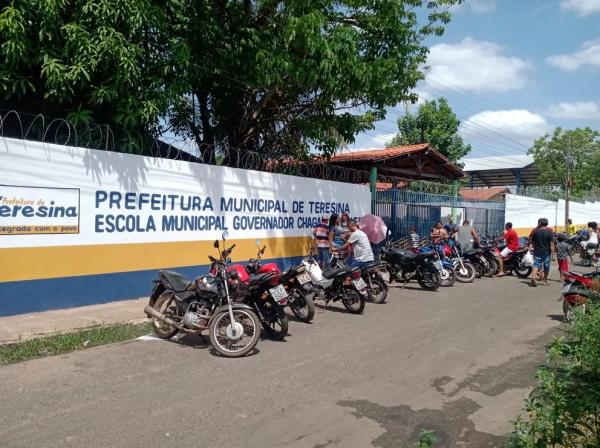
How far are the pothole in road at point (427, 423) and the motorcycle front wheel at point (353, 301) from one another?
3.89 metres

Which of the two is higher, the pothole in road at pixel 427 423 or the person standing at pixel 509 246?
the person standing at pixel 509 246

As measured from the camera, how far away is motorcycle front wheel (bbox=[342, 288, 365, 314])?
848 centimetres

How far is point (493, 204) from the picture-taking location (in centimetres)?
2203

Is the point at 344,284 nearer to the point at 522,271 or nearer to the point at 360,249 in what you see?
the point at 360,249

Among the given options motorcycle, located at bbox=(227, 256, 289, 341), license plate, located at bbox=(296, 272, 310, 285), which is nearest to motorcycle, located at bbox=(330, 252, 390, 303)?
license plate, located at bbox=(296, 272, 310, 285)

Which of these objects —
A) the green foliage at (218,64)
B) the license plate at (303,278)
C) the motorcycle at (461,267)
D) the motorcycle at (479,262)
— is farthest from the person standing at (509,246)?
the license plate at (303,278)

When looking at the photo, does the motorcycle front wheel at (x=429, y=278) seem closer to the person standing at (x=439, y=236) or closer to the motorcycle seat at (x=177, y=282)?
the person standing at (x=439, y=236)

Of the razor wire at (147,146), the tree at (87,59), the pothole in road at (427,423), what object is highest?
the tree at (87,59)

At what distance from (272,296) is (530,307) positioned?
5673 mm

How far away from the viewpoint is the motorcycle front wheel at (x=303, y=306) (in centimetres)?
757

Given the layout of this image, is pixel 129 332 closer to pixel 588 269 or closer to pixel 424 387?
pixel 424 387

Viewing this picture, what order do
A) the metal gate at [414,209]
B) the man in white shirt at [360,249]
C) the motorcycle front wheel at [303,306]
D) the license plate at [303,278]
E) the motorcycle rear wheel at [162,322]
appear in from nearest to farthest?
the motorcycle rear wheel at [162,322], the license plate at [303,278], the motorcycle front wheel at [303,306], the man in white shirt at [360,249], the metal gate at [414,209]

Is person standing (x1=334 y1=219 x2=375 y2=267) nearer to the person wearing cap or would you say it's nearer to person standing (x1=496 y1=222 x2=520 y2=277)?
the person wearing cap

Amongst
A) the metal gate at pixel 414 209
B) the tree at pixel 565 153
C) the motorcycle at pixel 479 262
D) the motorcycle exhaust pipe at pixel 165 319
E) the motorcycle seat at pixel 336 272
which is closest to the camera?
the motorcycle exhaust pipe at pixel 165 319
